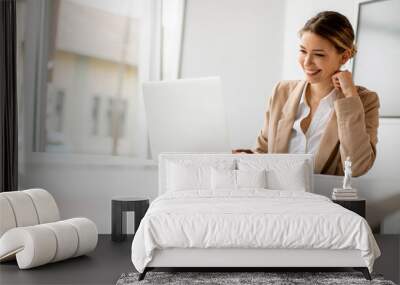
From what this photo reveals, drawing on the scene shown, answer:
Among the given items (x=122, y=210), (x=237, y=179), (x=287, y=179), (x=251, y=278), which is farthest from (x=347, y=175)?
(x=122, y=210)

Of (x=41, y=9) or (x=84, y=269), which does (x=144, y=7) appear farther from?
(x=84, y=269)

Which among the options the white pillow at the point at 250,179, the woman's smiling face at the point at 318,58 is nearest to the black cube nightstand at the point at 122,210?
the white pillow at the point at 250,179

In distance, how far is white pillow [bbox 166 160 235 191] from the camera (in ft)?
19.5

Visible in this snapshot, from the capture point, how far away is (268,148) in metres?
6.68

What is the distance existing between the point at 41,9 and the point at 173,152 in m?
2.08

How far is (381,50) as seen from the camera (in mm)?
6527

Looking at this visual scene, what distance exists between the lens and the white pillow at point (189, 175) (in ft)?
19.5

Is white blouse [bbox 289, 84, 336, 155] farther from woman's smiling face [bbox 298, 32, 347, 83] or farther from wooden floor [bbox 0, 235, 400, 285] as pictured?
wooden floor [bbox 0, 235, 400, 285]

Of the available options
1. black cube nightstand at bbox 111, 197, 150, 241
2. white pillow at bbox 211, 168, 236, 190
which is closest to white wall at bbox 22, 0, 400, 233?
black cube nightstand at bbox 111, 197, 150, 241

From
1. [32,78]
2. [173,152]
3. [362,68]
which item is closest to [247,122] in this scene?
[173,152]

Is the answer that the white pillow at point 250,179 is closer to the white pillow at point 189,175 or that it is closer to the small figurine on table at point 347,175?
the white pillow at point 189,175

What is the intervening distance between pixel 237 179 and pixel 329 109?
1.19m

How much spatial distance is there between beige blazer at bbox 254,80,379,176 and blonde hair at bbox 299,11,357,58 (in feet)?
1.47

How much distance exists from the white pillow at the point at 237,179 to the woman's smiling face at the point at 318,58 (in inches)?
46.8
